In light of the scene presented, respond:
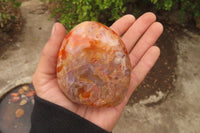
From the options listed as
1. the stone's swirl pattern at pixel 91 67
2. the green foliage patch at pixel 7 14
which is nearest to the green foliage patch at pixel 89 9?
the stone's swirl pattern at pixel 91 67

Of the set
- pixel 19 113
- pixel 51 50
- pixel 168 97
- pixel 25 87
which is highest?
pixel 51 50

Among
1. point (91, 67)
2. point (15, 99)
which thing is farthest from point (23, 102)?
point (91, 67)

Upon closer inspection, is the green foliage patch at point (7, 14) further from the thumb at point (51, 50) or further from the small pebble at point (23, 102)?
the thumb at point (51, 50)

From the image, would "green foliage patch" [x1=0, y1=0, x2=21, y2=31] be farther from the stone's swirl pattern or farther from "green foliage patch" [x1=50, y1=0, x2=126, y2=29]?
the stone's swirl pattern

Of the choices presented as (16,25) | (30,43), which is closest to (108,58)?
(30,43)

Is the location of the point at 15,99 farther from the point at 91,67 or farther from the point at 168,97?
the point at 168,97

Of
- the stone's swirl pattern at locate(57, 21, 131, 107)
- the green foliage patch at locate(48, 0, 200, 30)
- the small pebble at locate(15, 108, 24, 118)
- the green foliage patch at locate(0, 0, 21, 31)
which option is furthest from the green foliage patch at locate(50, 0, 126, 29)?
the small pebble at locate(15, 108, 24, 118)
